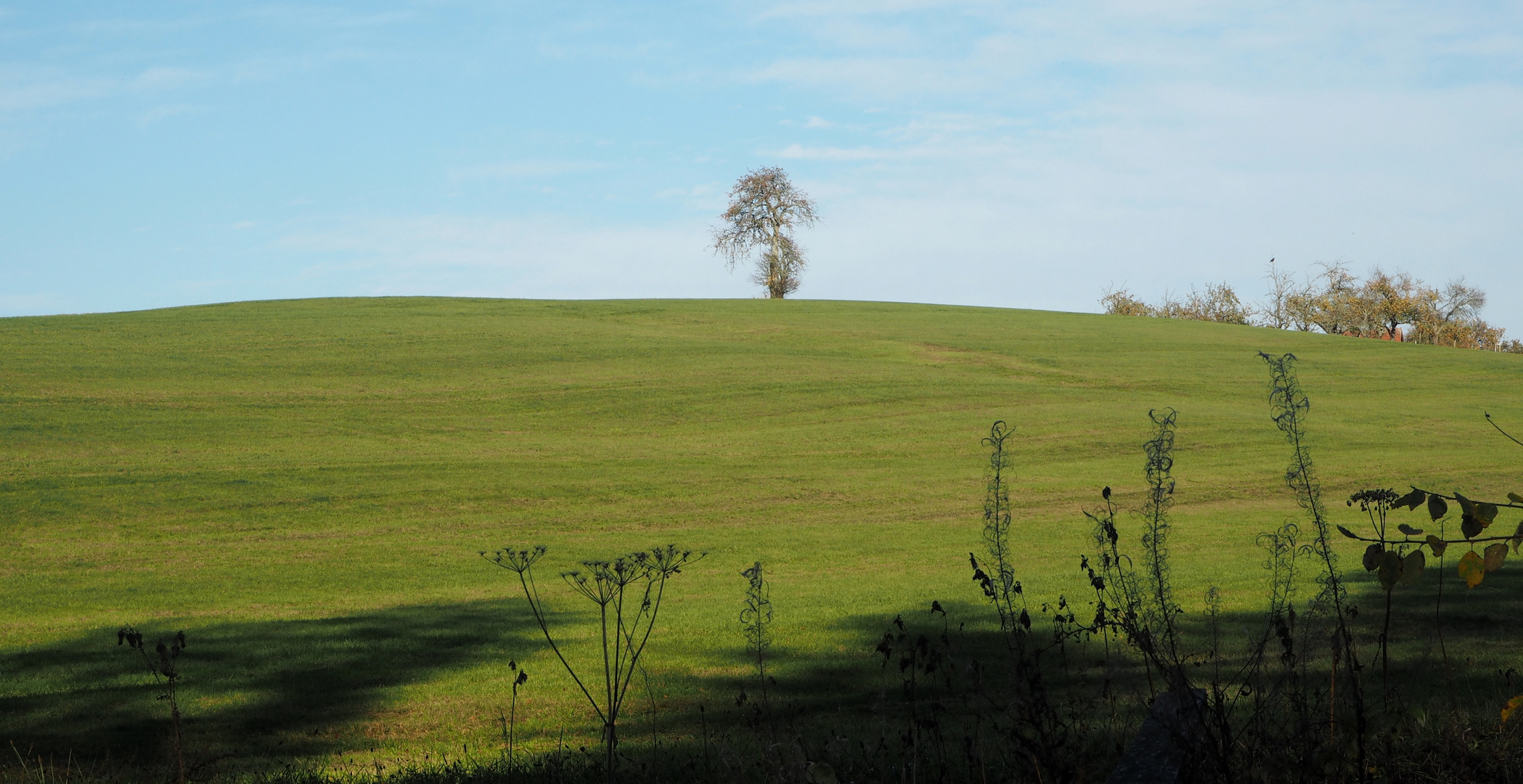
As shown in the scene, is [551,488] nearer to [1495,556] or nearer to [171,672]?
[171,672]

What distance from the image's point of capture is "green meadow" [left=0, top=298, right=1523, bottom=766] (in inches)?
327

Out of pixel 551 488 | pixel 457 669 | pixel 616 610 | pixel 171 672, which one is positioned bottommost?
pixel 616 610

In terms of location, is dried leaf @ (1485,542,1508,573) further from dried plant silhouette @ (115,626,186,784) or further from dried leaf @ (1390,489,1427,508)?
dried plant silhouette @ (115,626,186,784)

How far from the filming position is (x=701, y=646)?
9703mm

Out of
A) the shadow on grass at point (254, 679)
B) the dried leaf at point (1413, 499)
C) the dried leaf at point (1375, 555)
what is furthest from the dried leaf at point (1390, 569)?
the shadow on grass at point (254, 679)

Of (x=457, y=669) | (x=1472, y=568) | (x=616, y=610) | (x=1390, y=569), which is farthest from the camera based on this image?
(x=616, y=610)

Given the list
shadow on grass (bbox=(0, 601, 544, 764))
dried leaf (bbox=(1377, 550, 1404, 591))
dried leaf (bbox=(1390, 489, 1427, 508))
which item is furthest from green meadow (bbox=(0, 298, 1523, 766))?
dried leaf (bbox=(1390, 489, 1427, 508))

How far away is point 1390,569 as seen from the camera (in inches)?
96.3

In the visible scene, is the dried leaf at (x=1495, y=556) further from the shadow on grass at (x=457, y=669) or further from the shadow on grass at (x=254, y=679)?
the shadow on grass at (x=254, y=679)

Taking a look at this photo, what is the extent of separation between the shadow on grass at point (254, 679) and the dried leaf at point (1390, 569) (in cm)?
470

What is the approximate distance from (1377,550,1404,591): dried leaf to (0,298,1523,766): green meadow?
13.6ft

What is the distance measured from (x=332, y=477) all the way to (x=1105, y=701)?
17.8m

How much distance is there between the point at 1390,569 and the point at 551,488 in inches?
737

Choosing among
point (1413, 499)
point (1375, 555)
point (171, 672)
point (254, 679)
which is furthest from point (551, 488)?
point (1413, 499)
